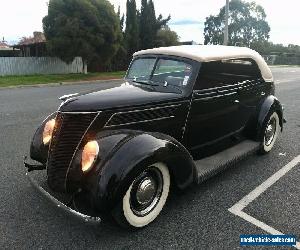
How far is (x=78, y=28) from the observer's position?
22234 millimetres

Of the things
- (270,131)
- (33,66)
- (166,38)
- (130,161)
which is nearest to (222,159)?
(270,131)

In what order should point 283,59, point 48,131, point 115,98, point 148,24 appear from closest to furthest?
point 115,98 → point 48,131 → point 148,24 → point 283,59

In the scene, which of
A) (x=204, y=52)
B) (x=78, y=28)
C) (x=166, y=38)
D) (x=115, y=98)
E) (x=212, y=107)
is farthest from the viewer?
(x=166, y=38)

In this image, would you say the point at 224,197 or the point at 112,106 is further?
the point at 224,197

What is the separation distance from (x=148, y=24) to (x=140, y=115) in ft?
96.2

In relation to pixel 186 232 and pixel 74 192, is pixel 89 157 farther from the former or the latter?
pixel 186 232

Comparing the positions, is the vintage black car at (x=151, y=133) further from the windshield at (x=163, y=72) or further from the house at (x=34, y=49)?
the house at (x=34, y=49)

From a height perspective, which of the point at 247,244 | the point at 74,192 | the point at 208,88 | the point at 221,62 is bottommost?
the point at 247,244

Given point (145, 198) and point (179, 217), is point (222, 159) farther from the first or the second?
point (145, 198)

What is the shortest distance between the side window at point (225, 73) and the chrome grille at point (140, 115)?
0.62 meters

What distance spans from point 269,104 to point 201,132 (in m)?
1.78

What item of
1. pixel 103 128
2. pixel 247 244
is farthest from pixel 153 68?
pixel 247 244

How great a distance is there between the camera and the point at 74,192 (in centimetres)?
338

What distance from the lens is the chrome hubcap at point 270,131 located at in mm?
5815
